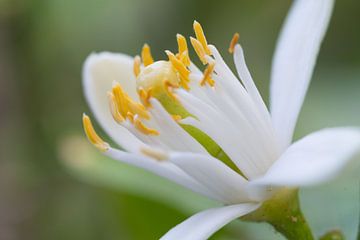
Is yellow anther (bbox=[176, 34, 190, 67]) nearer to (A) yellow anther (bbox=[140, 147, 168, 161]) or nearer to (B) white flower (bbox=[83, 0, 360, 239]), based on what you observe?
(B) white flower (bbox=[83, 0, 360, 239])

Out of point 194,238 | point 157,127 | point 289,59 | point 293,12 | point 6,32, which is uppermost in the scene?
point 6,32

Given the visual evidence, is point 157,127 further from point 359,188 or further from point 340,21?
point 340,21

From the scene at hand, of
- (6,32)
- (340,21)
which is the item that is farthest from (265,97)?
(6,32)

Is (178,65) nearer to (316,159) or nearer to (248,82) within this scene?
(248,82)

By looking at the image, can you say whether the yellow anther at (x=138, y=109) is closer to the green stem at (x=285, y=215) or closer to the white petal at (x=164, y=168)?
the white petal at (x=164, y=168)

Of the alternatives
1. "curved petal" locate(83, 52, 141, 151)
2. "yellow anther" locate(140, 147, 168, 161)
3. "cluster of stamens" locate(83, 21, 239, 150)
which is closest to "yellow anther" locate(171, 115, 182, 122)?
"cluster of stamens" locate(83, 21, 239, 150)

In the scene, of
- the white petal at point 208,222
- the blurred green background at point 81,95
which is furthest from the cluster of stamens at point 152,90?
the blurred green background at point 81,95
